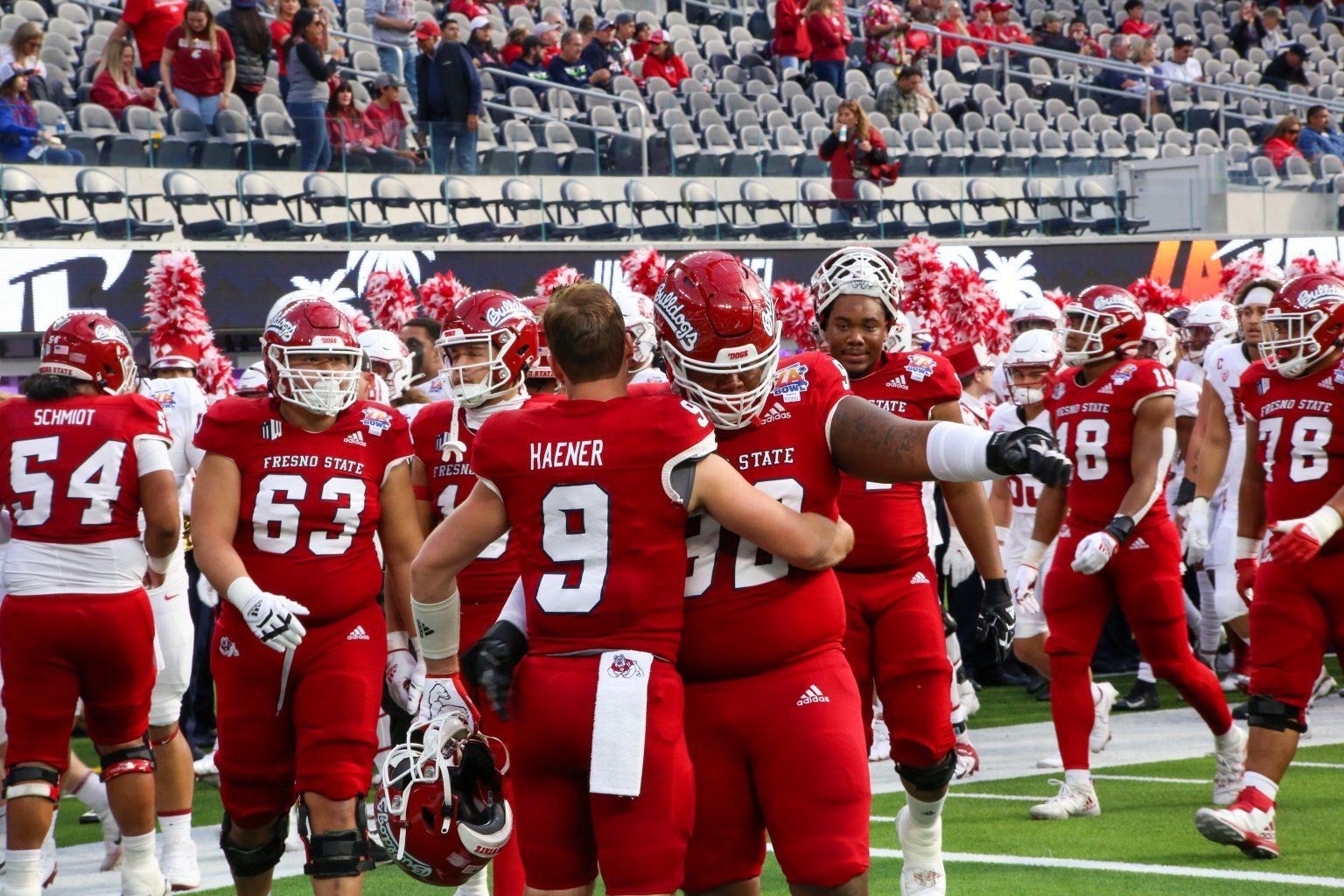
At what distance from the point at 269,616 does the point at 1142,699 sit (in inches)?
259

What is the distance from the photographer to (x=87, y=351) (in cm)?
619

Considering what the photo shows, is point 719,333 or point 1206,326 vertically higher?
point 719,333

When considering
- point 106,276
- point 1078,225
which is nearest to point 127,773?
point 106,276

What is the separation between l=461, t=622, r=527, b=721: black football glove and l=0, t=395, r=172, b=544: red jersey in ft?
8.43

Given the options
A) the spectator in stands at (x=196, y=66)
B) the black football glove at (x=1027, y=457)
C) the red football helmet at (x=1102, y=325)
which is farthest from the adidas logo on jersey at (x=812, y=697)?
the spectator in stands at (x=196, y=66)

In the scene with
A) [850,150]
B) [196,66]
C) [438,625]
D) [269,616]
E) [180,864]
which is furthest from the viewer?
[850,150]

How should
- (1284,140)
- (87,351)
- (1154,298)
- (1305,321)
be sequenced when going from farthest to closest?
(1284,140) → (1154,298) → (1305,321) → (87,351)

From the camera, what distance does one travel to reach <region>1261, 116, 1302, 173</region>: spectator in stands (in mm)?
21469

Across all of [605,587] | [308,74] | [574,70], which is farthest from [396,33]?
[605,587]

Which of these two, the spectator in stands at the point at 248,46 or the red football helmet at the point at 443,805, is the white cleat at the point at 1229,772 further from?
the spectator in stands at the point at 248,46

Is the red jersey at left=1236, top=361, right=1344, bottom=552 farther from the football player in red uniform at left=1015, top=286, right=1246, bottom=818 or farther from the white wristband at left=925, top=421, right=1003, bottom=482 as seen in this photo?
the white wristband at left=925, top=421, right=1003, bottom=482

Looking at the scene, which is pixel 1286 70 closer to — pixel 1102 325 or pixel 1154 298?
pixel 1154 298

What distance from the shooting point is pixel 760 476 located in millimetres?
4109

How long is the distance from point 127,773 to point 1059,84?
20.1m
